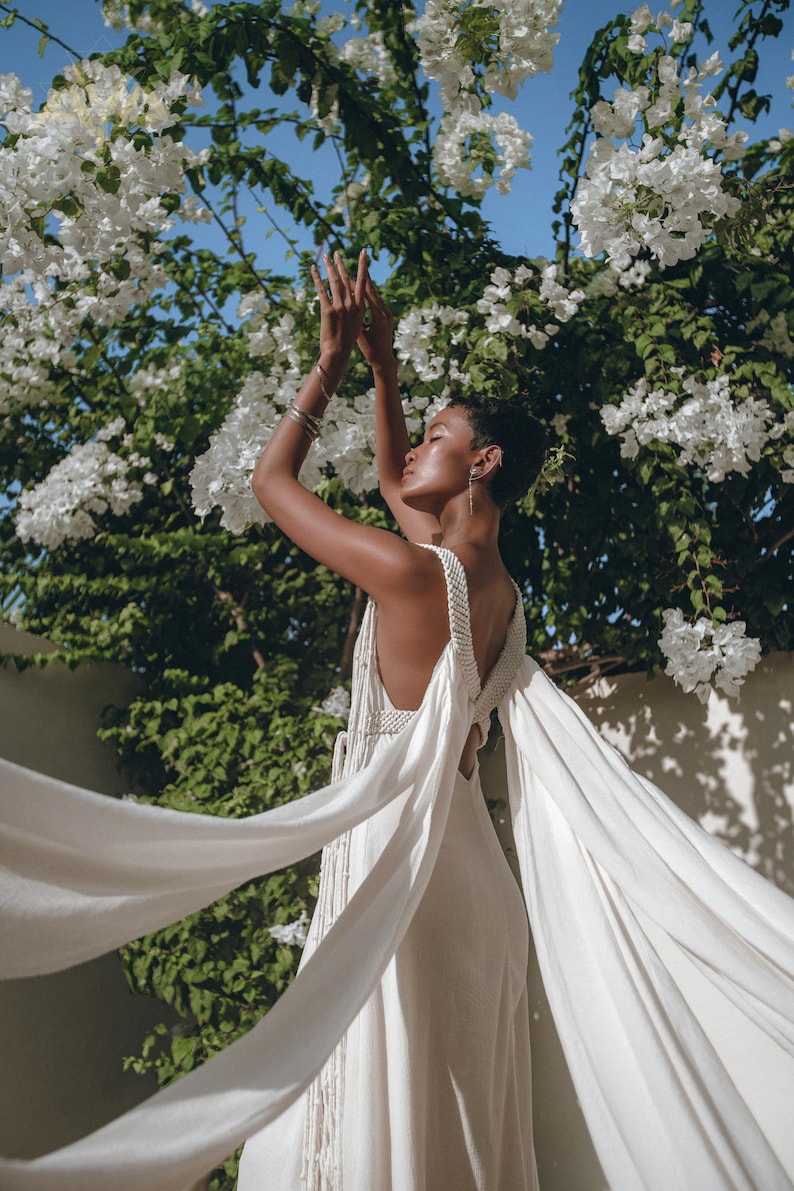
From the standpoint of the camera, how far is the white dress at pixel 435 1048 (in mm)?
1484


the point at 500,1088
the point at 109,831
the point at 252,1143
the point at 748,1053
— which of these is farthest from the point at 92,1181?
the point at 748,1053

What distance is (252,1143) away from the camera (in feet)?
5.24

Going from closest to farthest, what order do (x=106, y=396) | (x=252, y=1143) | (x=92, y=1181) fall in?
(x=92, y=1181), (x=252, y=1143), (x=106, y=396)

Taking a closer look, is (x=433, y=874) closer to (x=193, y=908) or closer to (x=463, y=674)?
(x=463, y=674)

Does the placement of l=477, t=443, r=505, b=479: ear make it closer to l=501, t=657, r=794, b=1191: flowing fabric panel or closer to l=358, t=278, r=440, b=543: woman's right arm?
l=358, t=278, r=440, b=543: woman's right arm

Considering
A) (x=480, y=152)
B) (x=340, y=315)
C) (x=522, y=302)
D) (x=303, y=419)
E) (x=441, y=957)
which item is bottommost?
(x=441, y=957)

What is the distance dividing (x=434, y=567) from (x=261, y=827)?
74 cm

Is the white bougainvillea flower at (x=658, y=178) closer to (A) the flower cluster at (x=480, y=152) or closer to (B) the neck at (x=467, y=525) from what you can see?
(A) the flower cluster at (x=480, y=152)

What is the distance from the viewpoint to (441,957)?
1.64 m

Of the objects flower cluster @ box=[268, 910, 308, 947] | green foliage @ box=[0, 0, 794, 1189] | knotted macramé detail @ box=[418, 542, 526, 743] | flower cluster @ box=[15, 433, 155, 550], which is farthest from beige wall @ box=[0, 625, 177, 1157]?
knotted macramé detail @ box=[418, 542, 526, 743]

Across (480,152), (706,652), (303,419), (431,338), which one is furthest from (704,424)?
(303,419)

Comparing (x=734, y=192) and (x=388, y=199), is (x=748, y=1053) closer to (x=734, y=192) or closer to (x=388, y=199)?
(x=734, y=192)

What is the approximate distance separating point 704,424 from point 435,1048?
6.94 ft

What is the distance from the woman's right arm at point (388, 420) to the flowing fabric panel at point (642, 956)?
0.74 m
